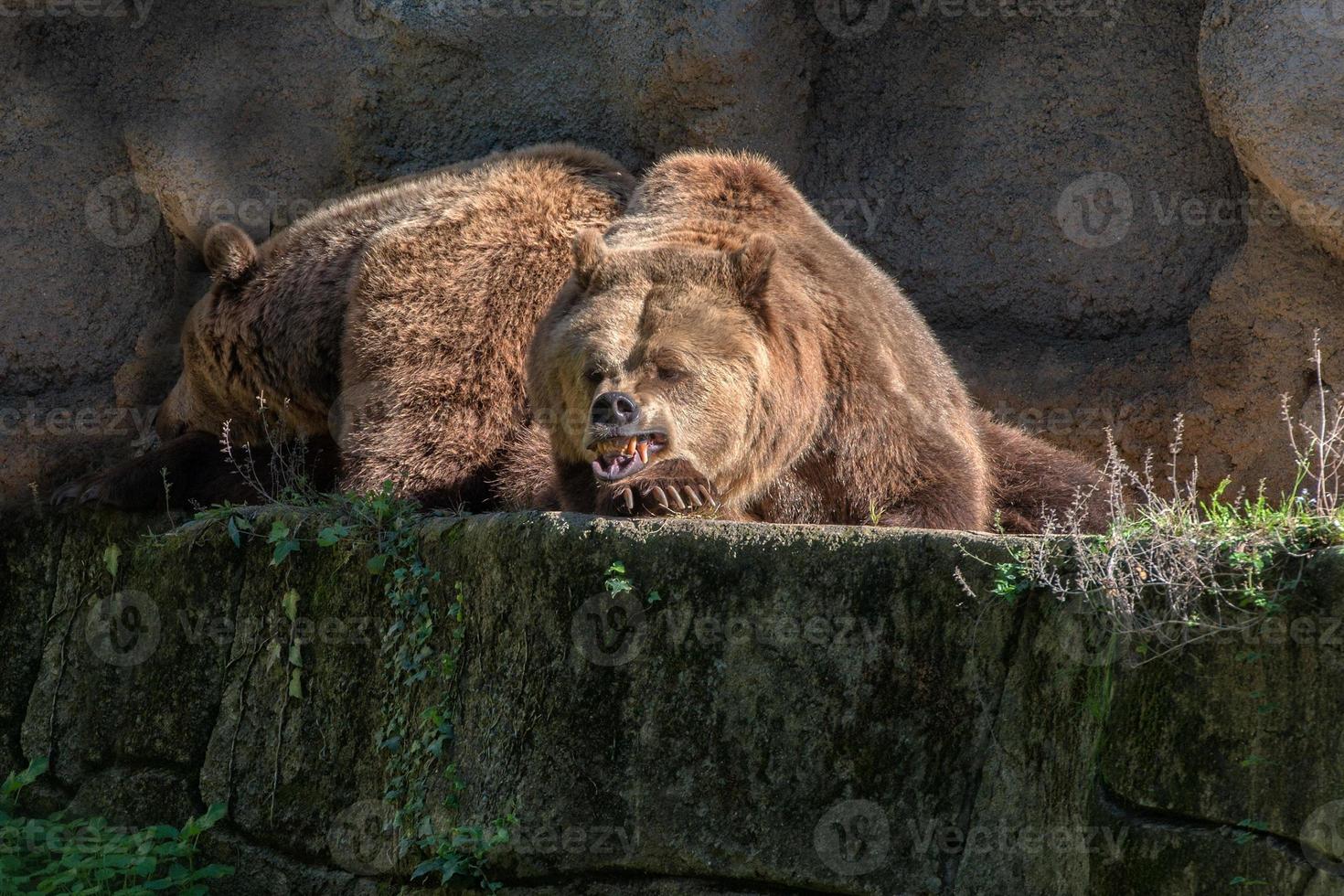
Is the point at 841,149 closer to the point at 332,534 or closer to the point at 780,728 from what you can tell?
the point at 332,534

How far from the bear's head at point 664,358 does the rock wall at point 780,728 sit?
0.56m

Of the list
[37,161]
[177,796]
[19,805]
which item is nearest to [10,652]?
[19,805]

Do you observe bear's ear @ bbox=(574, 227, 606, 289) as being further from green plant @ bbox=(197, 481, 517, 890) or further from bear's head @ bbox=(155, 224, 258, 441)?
bear's head @ bbox=(155, 224, 258, 441)

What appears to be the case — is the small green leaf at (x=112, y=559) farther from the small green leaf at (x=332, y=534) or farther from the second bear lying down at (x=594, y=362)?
the small green leaf at (x=332, y=534)

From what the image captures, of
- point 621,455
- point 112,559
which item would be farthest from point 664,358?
point 112,559

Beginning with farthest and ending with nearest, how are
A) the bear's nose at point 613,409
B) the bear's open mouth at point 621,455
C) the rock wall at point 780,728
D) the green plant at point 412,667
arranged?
the bear's open mouth at point 621,455 < the bear's nose at point 613,409 < the green plant at point 412,667 < the rock wall at point 780,728

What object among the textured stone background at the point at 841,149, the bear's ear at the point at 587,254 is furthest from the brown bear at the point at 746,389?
the textured stone background at the point at 841,149

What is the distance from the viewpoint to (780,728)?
3980 mm

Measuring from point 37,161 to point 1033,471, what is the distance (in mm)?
5202

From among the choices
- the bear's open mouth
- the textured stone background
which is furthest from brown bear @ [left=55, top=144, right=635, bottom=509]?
the bear's open mouth

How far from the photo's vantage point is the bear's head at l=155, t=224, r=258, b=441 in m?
6.98

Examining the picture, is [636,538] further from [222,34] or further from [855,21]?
[222,34]

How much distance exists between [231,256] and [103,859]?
285 cm

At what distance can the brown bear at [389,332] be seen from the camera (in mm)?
5980
